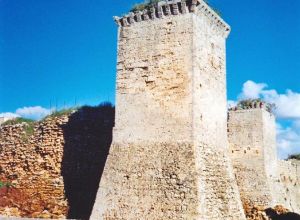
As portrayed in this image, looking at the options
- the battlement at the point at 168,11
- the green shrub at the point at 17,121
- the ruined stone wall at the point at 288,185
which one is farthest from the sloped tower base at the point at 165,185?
the green shrub at the point at 17,121

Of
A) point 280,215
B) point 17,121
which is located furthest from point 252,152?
point 17,121

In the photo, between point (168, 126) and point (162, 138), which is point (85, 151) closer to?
point (162, 138)

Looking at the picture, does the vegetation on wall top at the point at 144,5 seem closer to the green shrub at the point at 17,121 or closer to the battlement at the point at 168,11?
the battlement at the point at 168,11

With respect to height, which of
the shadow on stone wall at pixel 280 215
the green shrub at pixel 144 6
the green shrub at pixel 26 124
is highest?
the green shrub at pixel 144 6

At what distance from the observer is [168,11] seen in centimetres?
1191

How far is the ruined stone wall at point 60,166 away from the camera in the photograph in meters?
14.8

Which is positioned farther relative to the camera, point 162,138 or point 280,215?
point 280,215

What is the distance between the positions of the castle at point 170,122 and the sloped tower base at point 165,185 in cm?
2

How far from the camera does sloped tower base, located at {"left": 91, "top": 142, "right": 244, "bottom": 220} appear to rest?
10.6m

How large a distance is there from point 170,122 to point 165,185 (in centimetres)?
158

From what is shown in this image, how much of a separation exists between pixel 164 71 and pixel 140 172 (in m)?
2.68

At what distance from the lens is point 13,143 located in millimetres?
16281

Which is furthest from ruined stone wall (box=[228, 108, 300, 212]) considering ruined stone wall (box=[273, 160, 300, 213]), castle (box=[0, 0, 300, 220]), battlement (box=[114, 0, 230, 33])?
battlement (box=[114, 0, 230, 33])

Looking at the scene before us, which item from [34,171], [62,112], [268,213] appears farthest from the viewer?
[62,112]
